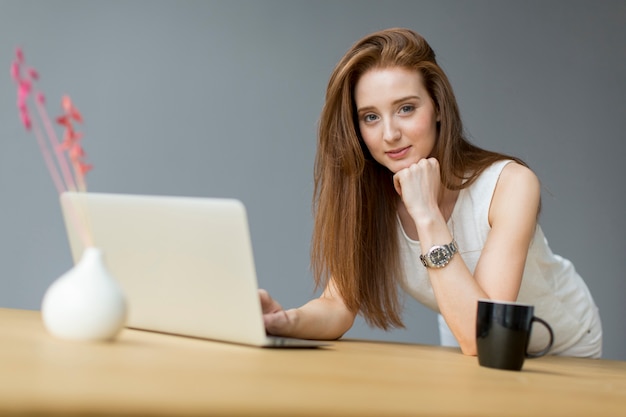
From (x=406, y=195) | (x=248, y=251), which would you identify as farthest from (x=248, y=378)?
(x=406, y=195)

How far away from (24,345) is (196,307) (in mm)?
298

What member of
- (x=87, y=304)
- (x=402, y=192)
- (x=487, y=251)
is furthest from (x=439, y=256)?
(x=87, y=304)

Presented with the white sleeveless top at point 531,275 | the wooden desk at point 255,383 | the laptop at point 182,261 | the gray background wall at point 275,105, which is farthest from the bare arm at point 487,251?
the gray background wall at point 275,105

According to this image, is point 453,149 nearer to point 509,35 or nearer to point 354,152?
point 354,152

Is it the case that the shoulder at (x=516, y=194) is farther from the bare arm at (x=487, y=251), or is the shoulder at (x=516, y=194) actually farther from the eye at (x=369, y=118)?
the eye at (x=369, y=118)

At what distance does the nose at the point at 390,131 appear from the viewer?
2010 mm

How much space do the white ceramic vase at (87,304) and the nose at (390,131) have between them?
1.09 metres

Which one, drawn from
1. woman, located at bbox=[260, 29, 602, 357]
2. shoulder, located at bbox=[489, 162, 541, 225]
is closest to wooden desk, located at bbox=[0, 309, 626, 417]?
shoulder, located at bbox=[489, 162, 541, 225]

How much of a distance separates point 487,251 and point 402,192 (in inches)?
10.4

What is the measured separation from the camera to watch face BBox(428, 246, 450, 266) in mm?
1696

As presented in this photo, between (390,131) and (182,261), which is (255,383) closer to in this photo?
(182,261)

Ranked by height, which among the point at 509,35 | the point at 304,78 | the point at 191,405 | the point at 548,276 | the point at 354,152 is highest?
the point at 509,35

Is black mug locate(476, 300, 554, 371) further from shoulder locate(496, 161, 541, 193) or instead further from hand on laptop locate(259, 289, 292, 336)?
shoulder locate(496, 161, 541, 193)

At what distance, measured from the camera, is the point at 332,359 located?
1.17 m
